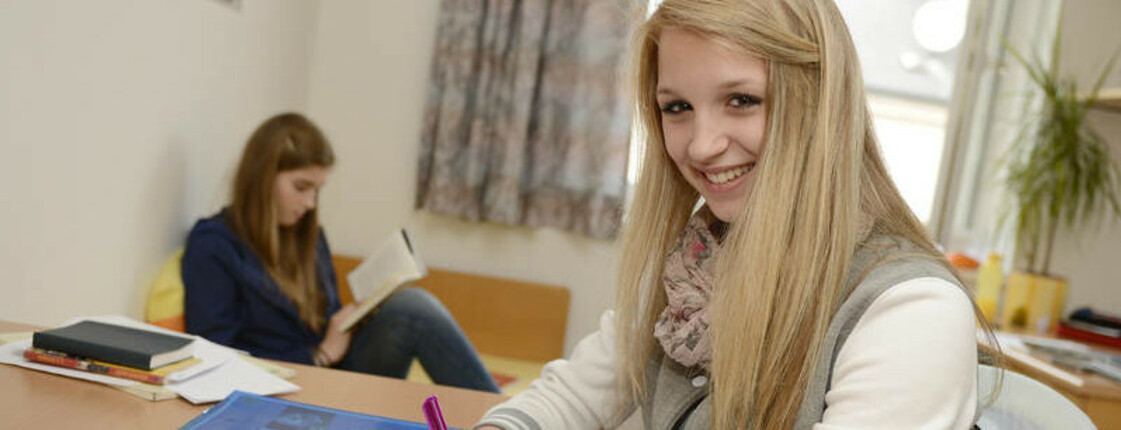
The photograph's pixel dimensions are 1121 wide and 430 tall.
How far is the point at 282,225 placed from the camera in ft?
7.50

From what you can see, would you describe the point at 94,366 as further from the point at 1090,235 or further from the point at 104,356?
the point at 1090,235

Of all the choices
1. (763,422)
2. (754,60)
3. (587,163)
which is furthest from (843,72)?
(587,163)

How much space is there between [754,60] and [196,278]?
60.1 inches

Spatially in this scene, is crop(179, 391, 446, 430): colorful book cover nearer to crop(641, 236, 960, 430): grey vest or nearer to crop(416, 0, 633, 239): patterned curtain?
crop(641, 236, 960, 430): grey vest

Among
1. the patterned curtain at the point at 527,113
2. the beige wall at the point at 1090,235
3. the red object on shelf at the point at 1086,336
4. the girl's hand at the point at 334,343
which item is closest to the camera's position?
the girl's hand at the point at 334,343

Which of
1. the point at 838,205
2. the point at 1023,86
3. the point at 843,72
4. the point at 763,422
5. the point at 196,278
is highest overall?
the point at 1023,86

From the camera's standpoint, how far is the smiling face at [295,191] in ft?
7.18

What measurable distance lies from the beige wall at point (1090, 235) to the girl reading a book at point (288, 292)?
2089mm

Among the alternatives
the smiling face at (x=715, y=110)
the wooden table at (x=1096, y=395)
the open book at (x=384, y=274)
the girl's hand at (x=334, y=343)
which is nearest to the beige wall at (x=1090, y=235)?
the wooden table at (x=1096, y=395)

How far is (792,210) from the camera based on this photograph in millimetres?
935

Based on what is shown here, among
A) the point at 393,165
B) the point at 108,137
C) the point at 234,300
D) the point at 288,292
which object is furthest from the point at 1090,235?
the point at 108,137

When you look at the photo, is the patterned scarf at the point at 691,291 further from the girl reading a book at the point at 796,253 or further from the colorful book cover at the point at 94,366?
the colorful book cover at the point at 94,366

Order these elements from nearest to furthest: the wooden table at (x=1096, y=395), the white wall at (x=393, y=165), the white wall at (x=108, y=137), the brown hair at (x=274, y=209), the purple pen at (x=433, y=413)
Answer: the purple pen at (x=433, y=413), the white wall at (x=108, y=137), the wooden table at (x=1096, y=395), the brown hair at (x=274, y=209), the white wall at (x=393, y=165)

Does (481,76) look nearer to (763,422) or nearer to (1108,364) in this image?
(1108,364)
